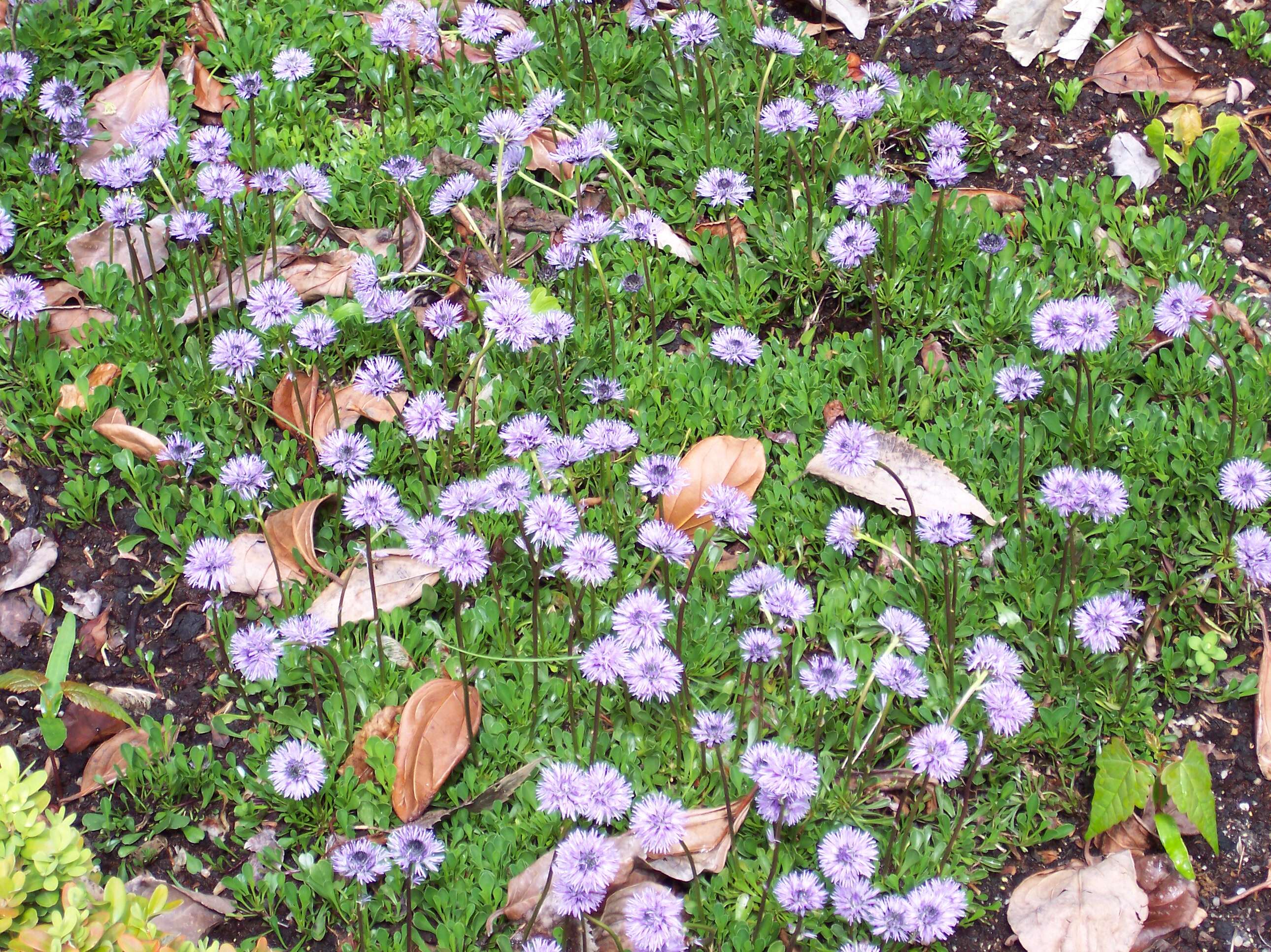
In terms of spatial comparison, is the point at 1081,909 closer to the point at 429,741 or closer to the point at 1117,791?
the point at 1117,791

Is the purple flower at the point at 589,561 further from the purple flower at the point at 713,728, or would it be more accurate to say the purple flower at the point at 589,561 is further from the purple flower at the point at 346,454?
the purple flower at the point at 346,454

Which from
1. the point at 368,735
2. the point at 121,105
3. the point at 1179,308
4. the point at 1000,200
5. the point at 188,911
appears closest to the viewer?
the point at 188,911

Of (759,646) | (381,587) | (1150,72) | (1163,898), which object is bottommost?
(1163,898)

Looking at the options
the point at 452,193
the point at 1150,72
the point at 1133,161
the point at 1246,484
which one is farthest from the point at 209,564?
the point at 1150,72

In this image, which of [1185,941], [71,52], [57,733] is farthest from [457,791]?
[71,52]

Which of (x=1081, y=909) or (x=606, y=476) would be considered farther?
(x=606, y=476)

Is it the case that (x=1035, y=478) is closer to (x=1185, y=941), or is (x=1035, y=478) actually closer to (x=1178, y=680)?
(x=1178, y=680)

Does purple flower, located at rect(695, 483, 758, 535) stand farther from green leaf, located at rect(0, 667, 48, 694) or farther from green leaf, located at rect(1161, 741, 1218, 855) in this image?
green leaf, located at rect(0, 667, 48, 694)
